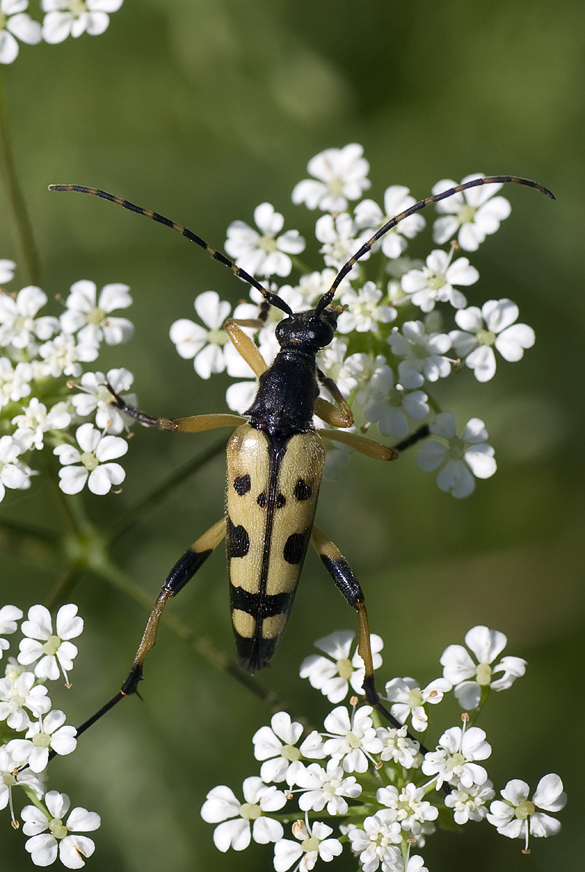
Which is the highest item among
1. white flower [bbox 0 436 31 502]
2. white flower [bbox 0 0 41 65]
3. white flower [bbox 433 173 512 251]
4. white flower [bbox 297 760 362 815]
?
white flower [bbox 0 0 41 65]

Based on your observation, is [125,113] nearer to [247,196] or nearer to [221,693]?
[247,196]

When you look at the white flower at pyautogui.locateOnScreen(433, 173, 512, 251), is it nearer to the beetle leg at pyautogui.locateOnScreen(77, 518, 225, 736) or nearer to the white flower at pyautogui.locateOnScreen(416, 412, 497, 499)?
the white flower at pyautogui.locateOnScreen(416, 412, 497, 499)

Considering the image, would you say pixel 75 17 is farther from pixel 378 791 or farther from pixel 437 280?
pixel 378 791

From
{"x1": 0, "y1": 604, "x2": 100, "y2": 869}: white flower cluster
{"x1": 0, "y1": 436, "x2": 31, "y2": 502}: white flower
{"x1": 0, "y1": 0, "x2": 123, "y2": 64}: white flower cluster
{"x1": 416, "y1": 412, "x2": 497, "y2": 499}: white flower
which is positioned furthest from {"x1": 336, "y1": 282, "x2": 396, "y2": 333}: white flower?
{"x1": 0, "y1": 0, "x2": 123, "y2": 64}: white flower cluster

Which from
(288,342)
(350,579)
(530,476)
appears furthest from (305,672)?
(530,476)

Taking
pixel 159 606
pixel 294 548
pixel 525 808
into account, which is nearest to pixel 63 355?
pixel 159 606
